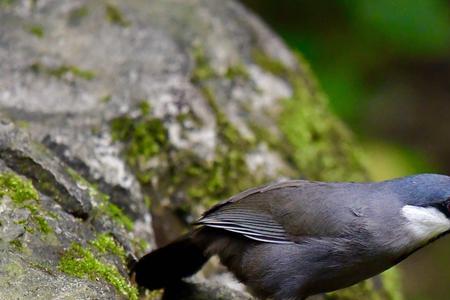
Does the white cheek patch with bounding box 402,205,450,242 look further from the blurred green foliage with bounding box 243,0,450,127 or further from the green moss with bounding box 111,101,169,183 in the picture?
the blurred green foliage with bounding box 243,0,450,127

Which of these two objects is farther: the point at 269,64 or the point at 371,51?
the point at 371,51

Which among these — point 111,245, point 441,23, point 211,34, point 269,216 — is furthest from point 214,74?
point 441,23

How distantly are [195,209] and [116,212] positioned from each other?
0.90 metres

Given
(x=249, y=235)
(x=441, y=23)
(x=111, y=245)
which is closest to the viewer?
(x=111, y=245)

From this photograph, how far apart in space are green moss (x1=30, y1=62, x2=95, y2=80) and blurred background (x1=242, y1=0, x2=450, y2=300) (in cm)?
369

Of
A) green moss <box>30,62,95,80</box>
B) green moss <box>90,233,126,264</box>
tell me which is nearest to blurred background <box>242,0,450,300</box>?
green moss <box>30,62,95,80</box>

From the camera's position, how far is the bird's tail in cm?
466

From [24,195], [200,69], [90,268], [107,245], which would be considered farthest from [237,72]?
[90,268]

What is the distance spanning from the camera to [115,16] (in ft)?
20.8

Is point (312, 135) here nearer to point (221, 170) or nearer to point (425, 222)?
point (221, 170)

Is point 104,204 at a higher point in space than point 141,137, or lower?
lower

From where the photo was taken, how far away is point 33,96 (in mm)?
5598

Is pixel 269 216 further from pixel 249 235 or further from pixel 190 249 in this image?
pixel 190 249

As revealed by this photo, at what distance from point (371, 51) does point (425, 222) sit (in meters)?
5.56
